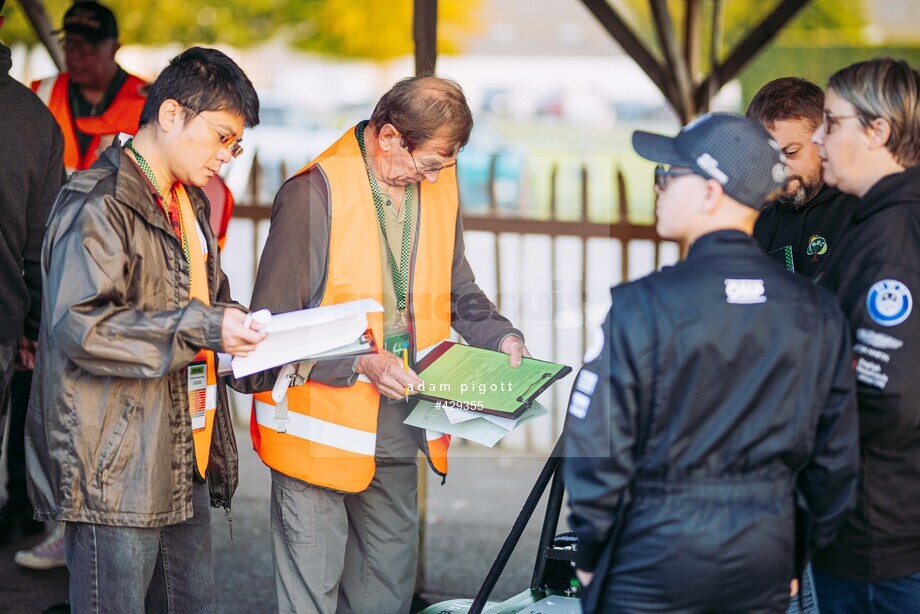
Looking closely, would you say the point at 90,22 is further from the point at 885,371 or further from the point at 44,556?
the point at 885,371

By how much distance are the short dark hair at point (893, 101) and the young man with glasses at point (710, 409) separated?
1.18 feet

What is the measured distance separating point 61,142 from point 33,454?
1.47 meters

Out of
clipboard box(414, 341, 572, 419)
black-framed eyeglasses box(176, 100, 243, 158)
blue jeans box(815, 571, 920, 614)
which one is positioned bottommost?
blue jeans box(815, 571, 920, 614)

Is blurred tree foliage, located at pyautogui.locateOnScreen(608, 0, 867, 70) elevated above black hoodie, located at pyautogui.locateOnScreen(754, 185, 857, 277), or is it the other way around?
blurred tree foliage, located at pyautogui.locateOnScreen(608, 0, 867, 70)

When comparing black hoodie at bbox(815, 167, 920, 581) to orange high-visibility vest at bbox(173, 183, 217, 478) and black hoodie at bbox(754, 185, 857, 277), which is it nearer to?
black hoodie at bbox(754, 185, 857, 277)

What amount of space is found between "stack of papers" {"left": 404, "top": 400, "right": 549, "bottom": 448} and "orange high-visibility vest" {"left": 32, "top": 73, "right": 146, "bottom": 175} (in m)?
1.98

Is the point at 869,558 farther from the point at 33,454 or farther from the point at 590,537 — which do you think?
the point at 33,454

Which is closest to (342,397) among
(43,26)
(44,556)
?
(44,556)

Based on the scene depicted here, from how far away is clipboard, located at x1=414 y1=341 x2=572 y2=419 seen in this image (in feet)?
9.35

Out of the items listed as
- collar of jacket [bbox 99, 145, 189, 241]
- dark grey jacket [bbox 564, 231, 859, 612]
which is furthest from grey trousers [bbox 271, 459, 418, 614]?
dark grey jacket [bbox 564, 231, 859, 612]

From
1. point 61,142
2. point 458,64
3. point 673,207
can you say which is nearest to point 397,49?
point 458,64

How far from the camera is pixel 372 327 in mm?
2922

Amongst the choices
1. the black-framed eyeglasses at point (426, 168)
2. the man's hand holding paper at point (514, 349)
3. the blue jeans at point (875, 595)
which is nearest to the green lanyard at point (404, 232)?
the black-framed eyeglasses at point (426, 168)

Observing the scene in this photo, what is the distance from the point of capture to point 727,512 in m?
2.06
